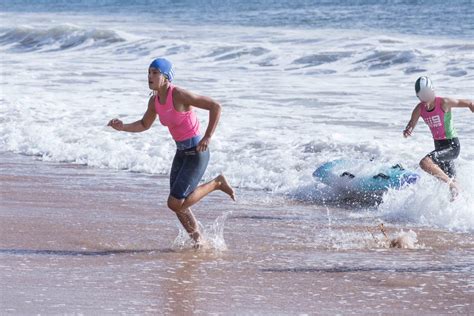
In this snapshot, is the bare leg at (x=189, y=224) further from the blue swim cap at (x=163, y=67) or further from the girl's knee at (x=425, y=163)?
the girl's knee at (x=425, y=163)

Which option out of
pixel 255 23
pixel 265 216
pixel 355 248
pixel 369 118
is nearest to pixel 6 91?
pixel 369 118

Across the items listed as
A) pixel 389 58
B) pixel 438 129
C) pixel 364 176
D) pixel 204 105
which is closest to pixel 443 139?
pixel 438 129

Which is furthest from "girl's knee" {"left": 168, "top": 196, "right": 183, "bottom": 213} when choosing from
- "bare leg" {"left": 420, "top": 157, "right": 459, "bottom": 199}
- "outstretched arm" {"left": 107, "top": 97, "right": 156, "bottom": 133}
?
"bare leg" {"left": 420, "top": 157, "right": 459, "bottom": 199}

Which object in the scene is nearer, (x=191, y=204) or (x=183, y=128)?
(x=183, y=128)

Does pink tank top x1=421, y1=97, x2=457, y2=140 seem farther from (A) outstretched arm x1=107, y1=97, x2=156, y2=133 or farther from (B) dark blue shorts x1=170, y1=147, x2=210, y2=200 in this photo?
(A) outstretched arm x1=107, y1=97, x2=156, y2=133

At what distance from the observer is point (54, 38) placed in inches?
1280

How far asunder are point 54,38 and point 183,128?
26.2 m

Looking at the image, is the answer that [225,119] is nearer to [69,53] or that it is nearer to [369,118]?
[369,118]

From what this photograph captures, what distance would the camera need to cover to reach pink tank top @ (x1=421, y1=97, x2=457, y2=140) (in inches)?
361

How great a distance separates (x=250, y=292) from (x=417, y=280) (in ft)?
3.66

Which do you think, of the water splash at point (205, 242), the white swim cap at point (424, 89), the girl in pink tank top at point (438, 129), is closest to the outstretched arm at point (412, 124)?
the girl in pink tank top at point (438, 129)

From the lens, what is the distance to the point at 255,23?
3509 centimetres

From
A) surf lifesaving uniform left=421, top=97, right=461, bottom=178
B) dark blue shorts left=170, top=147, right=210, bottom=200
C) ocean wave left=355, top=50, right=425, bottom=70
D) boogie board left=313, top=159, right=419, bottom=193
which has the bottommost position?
ocean wave left=355, top=50, right=425, bottom=70

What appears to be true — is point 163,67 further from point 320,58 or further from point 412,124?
point 320,58
